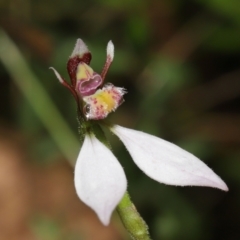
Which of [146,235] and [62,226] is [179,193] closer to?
[62,226]

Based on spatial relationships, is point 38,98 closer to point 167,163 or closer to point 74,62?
point 74,62

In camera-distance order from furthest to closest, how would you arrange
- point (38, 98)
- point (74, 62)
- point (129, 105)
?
point (129, 105) → point (38, 98) → point (74, 62)

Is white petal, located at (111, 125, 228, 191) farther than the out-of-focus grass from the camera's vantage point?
No

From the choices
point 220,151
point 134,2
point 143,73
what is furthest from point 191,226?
point 134,2

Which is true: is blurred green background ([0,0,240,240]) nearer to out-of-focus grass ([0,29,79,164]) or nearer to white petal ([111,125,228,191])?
out-of-focus grass ([0,29,79,164])

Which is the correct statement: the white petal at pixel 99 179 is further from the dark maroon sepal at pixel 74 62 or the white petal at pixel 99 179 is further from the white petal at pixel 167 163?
the dark maroon sepal at pixel 74 62

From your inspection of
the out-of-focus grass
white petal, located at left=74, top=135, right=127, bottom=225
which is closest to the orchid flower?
white petal, located at left=74, top=135, right=127, bottom=225

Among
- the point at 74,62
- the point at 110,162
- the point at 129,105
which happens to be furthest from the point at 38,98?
the point at 110,162
